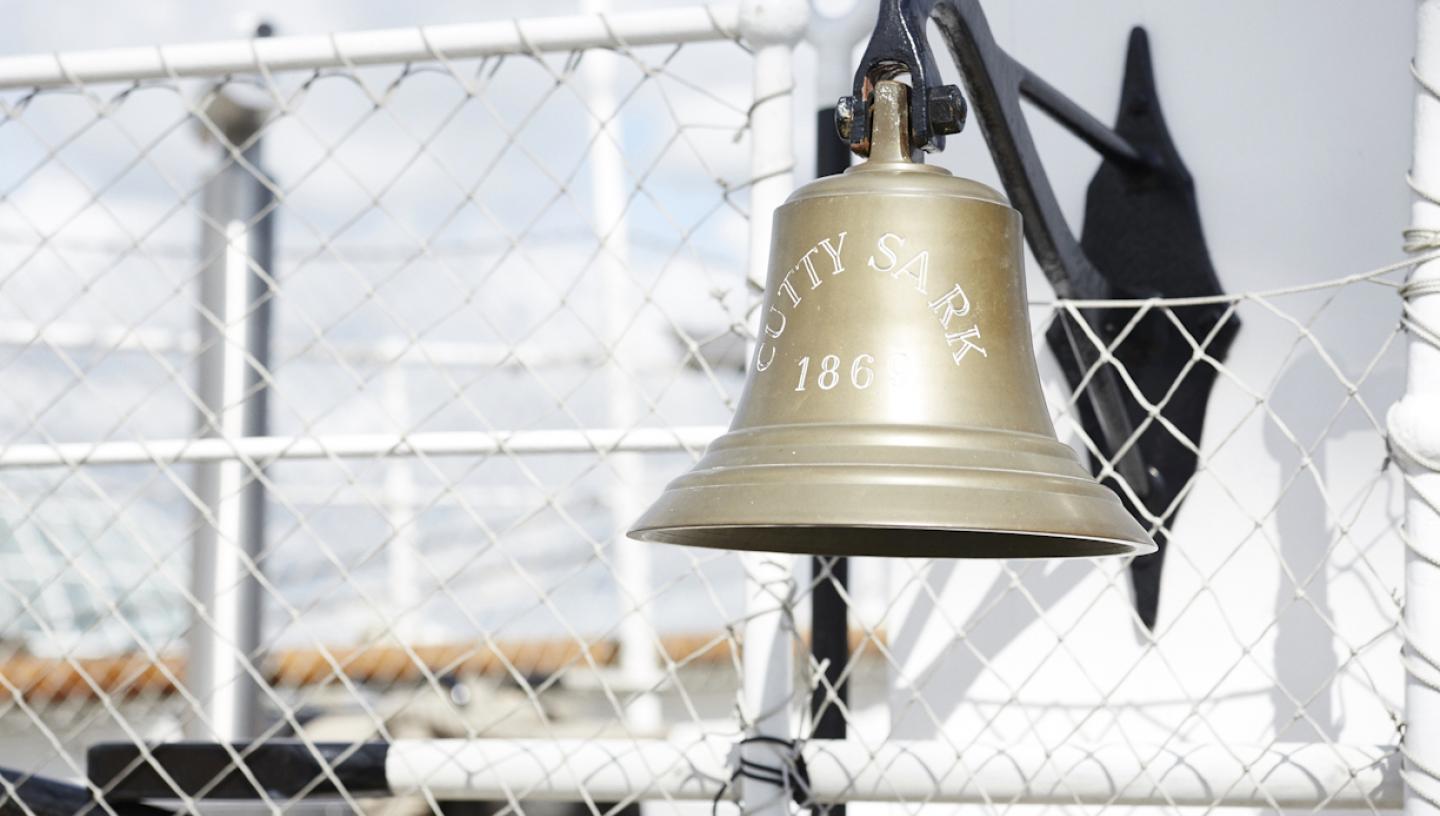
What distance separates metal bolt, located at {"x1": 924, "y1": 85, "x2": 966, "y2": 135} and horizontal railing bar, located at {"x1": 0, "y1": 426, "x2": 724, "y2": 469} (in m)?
0.46

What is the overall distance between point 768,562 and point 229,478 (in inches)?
36.2

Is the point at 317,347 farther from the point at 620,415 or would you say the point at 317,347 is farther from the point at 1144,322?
the point at 620,415

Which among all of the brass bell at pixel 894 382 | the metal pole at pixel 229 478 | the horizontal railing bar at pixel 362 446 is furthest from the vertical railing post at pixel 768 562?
the metal pole at pixel 229 478

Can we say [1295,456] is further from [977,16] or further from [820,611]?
[977,16]

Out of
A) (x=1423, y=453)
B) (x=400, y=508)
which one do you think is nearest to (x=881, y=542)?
(x=1423, y=453)

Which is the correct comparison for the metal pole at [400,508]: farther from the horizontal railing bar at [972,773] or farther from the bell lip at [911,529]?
the bell lip at [911,529]

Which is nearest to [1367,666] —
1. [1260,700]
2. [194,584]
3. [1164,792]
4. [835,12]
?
[1260,700]

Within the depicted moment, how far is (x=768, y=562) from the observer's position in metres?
1.11

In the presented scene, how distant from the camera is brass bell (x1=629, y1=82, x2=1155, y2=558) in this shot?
66 centimetres

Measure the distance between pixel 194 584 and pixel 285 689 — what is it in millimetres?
1988

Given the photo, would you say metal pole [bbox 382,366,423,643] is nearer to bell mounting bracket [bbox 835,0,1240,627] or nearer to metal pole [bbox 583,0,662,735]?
metal pole [bbox 583,0,662,735]

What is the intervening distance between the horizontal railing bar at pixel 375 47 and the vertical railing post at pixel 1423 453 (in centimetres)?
52

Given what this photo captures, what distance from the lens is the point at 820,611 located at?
4.49 ft

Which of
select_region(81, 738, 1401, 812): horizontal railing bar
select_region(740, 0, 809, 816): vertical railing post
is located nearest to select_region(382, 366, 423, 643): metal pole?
select_region(81, 738, 1401, 812): horizontal railing bar
